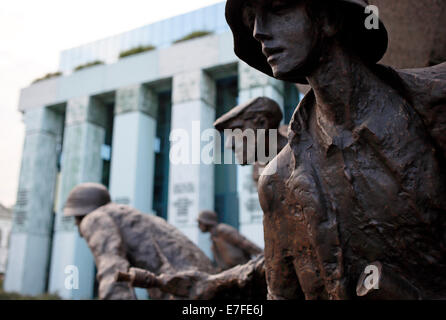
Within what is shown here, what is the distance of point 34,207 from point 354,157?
18.6 m

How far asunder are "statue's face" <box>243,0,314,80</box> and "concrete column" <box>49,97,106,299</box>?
15472mm

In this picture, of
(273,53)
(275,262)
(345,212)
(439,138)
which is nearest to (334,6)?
(273,53)

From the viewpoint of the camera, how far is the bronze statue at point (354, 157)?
1612 millimetres

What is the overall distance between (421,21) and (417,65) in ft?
1.12

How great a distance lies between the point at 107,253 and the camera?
142 inches

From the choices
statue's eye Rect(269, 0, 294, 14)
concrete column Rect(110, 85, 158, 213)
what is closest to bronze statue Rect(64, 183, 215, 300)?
statue's eye Rect(269, 0, 294, 14)

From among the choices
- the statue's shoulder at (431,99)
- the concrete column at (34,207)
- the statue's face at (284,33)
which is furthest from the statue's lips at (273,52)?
the concrete column at (34,207)

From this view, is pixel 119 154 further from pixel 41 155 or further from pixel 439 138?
pixel 439 138

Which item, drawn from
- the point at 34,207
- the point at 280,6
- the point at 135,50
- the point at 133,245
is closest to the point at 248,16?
the point at 280,6

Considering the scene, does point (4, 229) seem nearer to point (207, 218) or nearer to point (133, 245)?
point (207, 218)

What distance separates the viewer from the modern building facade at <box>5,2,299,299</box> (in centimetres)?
1457

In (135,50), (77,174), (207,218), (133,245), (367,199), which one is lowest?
(367,199)

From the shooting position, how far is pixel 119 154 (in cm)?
1648

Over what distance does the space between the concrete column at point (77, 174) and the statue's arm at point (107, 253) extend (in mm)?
12810
